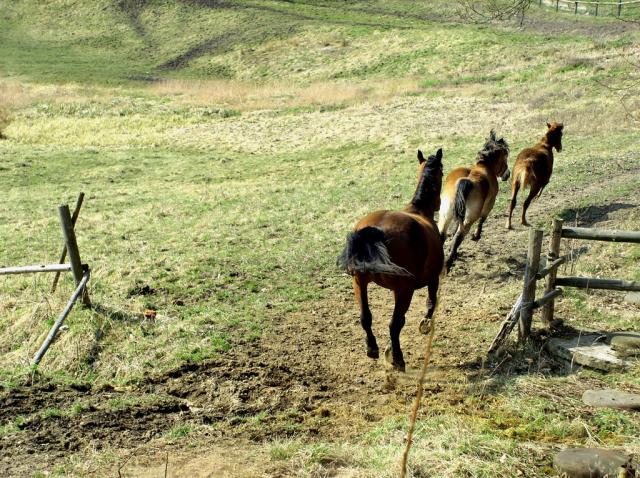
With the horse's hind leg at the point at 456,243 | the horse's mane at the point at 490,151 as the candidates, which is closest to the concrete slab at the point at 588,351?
the horse's hind leg at the point at 456,243

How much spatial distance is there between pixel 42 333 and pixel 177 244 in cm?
473

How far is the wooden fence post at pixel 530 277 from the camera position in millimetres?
6691

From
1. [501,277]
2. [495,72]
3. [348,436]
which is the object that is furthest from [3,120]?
[348,436]

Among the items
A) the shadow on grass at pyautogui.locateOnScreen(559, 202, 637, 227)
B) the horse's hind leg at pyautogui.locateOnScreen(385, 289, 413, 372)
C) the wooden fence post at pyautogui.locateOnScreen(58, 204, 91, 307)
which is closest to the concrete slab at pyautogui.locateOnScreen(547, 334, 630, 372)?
the horse's hind leg at pyautogui.locateOnScreen(385, 289, 413, 372)

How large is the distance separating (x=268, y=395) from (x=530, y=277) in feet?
10.5

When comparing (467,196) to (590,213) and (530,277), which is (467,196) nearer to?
(530,277)

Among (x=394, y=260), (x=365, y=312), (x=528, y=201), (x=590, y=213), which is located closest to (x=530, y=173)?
(x=528, y=201)

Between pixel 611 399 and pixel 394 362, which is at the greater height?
pixel 611 399

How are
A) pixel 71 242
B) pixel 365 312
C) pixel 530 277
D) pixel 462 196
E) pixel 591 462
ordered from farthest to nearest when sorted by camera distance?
pixel 462 196 < pixel 71 242 < pixel 530 277 < pixel 365 312 < pixel 591 462

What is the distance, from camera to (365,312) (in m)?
6.60

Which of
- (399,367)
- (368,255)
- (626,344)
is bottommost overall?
(399,367)

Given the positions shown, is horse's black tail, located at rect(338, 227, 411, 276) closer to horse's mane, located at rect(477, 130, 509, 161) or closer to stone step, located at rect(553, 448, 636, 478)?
stone step, located at rect(553, 448, 636, 478)

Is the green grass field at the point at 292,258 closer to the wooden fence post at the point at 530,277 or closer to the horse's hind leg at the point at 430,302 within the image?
the horse's hind leg at the point at 430,302

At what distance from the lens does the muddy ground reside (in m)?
5.54
